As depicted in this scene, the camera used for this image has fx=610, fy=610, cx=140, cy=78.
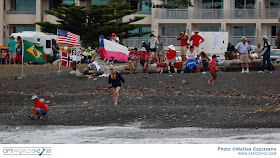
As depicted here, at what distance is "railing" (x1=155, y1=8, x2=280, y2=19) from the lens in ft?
165

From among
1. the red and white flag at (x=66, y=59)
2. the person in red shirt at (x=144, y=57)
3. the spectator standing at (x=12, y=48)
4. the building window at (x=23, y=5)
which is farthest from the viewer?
the building window at (x=23, y=5)

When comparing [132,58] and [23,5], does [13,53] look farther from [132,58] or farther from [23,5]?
[23,5]

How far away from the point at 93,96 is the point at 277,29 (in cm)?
3186

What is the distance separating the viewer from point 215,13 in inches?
2007

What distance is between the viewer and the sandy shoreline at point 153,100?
17000 millimetres

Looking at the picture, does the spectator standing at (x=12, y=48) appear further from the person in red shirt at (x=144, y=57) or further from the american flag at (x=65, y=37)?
the person in red shirt at (x=144, y=57)

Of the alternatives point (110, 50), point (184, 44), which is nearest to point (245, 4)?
point (184, 44)

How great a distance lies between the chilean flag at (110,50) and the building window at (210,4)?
2635 centimetres

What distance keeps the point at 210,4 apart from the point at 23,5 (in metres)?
16.6

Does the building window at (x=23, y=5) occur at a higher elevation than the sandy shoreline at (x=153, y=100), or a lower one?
higher

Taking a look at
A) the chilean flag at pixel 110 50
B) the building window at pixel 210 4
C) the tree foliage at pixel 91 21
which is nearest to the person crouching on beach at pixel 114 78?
the chilean flag at pixel 110 50

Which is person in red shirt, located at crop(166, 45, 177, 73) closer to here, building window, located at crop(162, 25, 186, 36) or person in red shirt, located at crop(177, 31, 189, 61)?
person in red shirt, located at crop(177, 31, 189, 61)
